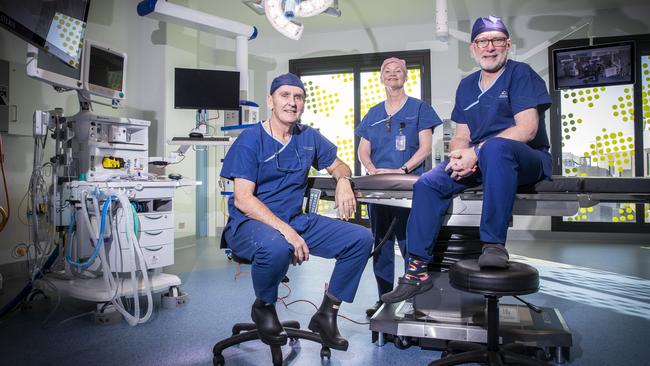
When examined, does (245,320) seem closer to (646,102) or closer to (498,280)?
(498,280)

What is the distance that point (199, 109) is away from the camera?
16.0 feet

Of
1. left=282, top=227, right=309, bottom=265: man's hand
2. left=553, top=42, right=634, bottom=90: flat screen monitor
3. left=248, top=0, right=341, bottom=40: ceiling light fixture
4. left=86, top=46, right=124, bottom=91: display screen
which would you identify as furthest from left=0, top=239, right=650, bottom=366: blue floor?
left=248, top=0, right=341, bottom=40: ceiling light fixture

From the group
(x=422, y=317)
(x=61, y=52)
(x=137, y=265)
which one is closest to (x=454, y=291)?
(x=422, y=317)

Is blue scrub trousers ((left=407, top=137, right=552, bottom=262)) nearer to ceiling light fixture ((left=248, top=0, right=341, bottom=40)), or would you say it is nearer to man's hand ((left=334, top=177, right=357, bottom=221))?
man's hand ((left=334, top=177, right=357, bottom=221))

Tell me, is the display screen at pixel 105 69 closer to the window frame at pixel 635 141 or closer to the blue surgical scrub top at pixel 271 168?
the blue surgical scrub top at pixel 271 168

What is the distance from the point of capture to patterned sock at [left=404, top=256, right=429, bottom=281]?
2.02m

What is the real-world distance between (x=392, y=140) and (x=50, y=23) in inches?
77.5

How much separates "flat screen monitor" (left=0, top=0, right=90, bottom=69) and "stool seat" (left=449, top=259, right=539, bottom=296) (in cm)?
209

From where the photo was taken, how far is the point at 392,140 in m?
2.85

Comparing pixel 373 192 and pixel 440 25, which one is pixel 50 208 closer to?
pixel 373 192

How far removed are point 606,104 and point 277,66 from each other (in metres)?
4.66

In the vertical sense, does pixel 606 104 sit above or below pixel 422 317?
above

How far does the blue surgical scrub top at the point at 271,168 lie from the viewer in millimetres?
2051

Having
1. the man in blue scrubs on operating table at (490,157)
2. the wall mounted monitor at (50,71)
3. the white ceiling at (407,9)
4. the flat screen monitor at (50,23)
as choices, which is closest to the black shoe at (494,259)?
the man in blue scrubs on operating table at (490,157)
